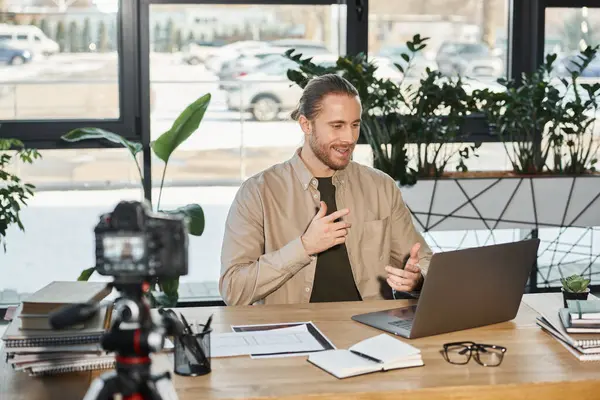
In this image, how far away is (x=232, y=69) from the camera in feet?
15.9

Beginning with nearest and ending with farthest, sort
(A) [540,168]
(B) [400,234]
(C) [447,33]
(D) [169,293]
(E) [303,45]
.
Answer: (B) [400,234], (D) [169,293], (A) [540,168], (E) [303,45], (C) [447,33]

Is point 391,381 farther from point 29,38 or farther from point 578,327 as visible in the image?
point 29,38

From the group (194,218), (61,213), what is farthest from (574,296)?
(61,213)

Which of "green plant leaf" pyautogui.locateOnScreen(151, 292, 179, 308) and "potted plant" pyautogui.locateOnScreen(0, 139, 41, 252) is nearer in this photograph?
"green plant leaf" pyautogui.locateOnScreen(151, 292, 179, 308)

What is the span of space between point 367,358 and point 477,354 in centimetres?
27

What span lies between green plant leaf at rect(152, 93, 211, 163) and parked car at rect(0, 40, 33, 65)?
3.28 ft

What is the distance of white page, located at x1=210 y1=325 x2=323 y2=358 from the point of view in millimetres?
2287

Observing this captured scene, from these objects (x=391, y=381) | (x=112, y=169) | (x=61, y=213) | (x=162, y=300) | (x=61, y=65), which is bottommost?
(x=162, y=300)

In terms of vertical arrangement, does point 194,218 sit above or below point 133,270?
below

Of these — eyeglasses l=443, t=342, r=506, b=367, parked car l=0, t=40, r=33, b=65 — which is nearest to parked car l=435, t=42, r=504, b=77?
parked car l=0, t=40, r=33, b=65

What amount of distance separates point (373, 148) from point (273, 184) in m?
1.42

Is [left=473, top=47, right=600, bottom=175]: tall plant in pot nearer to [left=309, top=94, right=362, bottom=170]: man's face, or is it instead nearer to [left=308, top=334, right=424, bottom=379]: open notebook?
[left=309, top=94, right=362, bottom=170]: man's face

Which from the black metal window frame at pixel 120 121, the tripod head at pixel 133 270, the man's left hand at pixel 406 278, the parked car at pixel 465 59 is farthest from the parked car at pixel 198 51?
the tripod head at pixel 133 270

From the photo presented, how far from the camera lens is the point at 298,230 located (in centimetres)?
307
